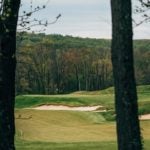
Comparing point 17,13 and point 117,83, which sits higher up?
point 17,13

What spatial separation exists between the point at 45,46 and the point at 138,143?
167 meters

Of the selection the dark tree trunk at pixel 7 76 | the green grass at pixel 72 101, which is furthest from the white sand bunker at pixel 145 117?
the dark tree trunk at pixel 7 76

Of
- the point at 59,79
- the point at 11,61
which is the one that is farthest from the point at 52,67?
the point at 11,61

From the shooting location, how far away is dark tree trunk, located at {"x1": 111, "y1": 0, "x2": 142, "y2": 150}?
33.3 ft

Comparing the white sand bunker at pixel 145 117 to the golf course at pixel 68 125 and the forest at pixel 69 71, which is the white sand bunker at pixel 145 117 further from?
the forest at pixel 69 71

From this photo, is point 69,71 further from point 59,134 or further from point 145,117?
point 59,134

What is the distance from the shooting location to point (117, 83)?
402 inches

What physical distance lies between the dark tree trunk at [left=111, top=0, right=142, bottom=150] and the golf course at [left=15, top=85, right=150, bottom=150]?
698 centimetres

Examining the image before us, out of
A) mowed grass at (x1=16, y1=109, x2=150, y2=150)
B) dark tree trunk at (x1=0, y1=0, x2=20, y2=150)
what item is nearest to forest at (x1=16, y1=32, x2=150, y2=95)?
mowed grass at (x1=16, y1=109, x2=150, y2=150)

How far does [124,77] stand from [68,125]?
122 ft

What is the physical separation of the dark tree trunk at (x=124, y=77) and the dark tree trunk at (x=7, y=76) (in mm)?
1932

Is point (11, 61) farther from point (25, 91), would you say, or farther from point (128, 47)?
point (25, 91)

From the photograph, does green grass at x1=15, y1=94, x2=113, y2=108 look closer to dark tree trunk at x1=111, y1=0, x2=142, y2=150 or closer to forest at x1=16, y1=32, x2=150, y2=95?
dark tree trunk at x1=111, y1=0, x2=142, y2=150

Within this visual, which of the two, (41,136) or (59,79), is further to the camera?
(59,79)
